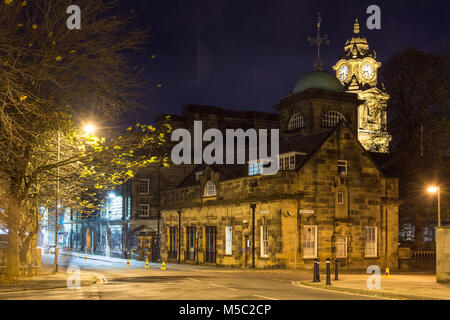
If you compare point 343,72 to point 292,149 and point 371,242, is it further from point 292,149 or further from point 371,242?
point 371,242

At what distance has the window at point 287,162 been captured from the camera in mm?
37688

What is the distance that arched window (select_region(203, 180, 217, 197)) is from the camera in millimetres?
44778

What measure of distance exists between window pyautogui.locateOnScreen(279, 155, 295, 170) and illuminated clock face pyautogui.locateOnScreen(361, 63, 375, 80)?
172 feet

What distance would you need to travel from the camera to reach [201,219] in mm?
45625

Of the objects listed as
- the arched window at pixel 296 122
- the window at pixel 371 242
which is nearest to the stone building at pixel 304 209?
the window at pixel 371 242

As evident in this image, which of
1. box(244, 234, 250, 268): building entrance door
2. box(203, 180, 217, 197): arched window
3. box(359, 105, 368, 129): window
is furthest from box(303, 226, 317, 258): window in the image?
box(359, 105, 368, 129): window

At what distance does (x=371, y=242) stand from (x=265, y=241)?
25.3ft

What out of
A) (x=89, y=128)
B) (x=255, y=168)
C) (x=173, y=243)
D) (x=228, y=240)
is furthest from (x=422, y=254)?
(x=89, y=128)

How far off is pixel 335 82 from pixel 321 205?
84.9ft

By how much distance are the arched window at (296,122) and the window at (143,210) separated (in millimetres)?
16988

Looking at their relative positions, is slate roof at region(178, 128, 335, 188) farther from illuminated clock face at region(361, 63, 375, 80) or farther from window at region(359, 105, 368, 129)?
illuminated clock face at region(361, 63, 375, 80)

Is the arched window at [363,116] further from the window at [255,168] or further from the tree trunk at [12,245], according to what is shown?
the tree trunk at [12,245]

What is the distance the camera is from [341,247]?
37.5 meters
